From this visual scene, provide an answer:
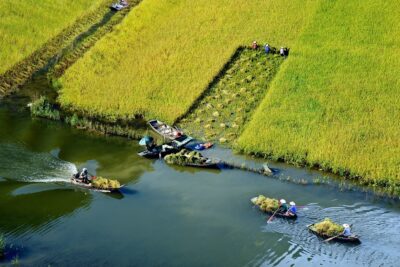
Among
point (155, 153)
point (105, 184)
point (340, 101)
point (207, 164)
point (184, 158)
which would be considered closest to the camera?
point (105, 184)

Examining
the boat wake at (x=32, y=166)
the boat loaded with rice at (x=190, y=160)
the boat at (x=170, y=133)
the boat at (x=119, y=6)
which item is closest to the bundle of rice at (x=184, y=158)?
the boat loaded with rice at (x=190, y=160)

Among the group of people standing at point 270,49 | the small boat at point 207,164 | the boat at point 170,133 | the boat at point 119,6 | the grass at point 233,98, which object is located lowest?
the small boat at point 207,164

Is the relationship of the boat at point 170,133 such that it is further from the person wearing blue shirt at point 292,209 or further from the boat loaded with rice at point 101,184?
the person wearing blue shirt at point 292,209

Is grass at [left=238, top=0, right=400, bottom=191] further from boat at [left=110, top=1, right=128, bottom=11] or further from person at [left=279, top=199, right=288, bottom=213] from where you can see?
boat at [left=110, top=1, right=128, bottom=11]

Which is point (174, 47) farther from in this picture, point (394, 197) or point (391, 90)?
point (394, 197)

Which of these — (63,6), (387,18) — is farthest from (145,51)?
(387,18)

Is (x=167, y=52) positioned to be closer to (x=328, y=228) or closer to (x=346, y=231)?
(x=328, y=228)

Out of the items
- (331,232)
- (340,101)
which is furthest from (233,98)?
(331,232)
